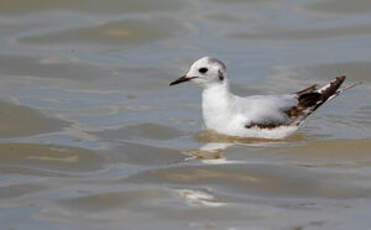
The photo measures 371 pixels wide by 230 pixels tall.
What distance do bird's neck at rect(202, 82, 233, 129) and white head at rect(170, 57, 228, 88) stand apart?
3.4 inches

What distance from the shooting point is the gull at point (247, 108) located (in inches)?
404

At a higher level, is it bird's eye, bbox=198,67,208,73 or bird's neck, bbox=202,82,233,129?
bird's eye, bbox=198,67,208,73

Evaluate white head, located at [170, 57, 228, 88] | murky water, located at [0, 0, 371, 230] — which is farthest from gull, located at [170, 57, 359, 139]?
murky water, located at [0, 0, 371, 230]

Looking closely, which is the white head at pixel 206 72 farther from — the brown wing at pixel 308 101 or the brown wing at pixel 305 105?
the brown wing at pixel 308 101

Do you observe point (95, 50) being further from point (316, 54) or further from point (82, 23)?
point (316, 54)

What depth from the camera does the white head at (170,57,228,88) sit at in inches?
415

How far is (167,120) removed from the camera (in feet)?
36.6

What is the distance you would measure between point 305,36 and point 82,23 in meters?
3.34

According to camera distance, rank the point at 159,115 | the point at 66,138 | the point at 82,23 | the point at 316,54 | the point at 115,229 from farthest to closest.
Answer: the point at 82,23 < the point at 316,54 < the point at 159,115 < the point at 66,138 < the point at 115,229

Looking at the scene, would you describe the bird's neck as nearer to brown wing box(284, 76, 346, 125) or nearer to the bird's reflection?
the bird's reflection

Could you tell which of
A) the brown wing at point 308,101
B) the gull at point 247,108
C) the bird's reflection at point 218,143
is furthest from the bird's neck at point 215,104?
the brown wing at point 308,101

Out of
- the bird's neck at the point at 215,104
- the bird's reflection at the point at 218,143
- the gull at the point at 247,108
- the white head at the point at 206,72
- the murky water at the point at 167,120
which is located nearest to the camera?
the murky water at the point at 167,120

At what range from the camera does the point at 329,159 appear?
9609mm

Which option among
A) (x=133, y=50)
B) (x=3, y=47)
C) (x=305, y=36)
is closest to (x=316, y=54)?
(x=305, y=36)
